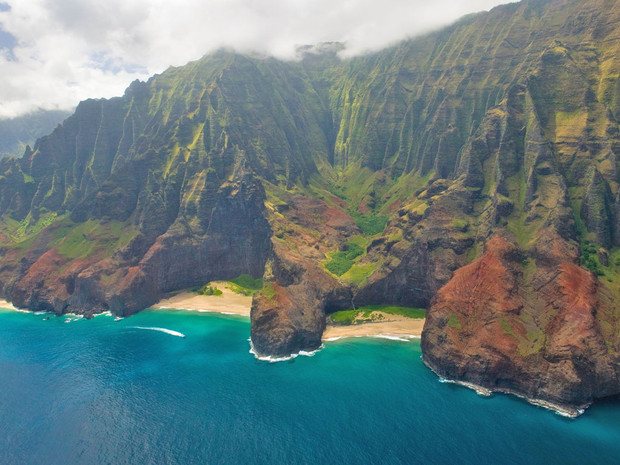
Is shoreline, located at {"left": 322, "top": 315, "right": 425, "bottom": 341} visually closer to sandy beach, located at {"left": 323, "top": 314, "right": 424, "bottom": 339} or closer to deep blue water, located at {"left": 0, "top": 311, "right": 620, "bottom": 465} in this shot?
sandy beach, located at {"left": 323, "top": 314, "right": 424, "bottom": 339}

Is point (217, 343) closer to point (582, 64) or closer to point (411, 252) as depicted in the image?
point (411, 252)

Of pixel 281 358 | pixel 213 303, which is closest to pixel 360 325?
pixel 281 358

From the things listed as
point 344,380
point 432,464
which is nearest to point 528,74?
point 344,380

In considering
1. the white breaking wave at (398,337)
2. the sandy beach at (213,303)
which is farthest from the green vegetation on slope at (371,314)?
the sandy beach at (213,303)

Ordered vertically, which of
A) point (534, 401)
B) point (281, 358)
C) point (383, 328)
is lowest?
point (534, 401)

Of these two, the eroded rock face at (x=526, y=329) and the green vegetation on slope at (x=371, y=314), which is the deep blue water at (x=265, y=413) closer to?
the eroded rock face at (x=526, y=329)

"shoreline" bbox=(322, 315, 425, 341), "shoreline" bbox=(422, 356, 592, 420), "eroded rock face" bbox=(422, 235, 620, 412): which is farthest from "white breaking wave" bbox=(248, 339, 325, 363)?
"shoreline" bbox=(422, 356, 592, 420)

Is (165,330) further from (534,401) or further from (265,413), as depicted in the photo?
(534,401)
